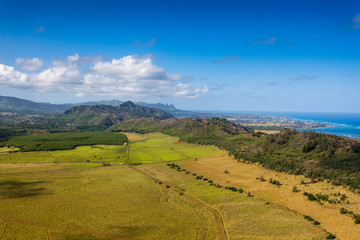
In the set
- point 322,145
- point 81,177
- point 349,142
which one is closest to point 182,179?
point 81,177

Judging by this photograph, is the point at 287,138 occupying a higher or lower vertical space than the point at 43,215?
higher

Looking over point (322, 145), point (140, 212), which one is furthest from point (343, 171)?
point (140, 212)

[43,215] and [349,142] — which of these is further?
[349,142]

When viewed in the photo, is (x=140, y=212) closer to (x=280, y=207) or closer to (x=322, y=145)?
(x=280, y=207)

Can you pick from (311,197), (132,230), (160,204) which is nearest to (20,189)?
(160,204)

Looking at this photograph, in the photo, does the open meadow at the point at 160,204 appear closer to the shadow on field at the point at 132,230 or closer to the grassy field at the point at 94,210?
the shadow on field at the point at 132,230

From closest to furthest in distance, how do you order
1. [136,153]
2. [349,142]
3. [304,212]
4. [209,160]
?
[304,212], [349,142], [209,160], [136,153]

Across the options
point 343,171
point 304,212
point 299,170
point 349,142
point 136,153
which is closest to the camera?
point 304,212
